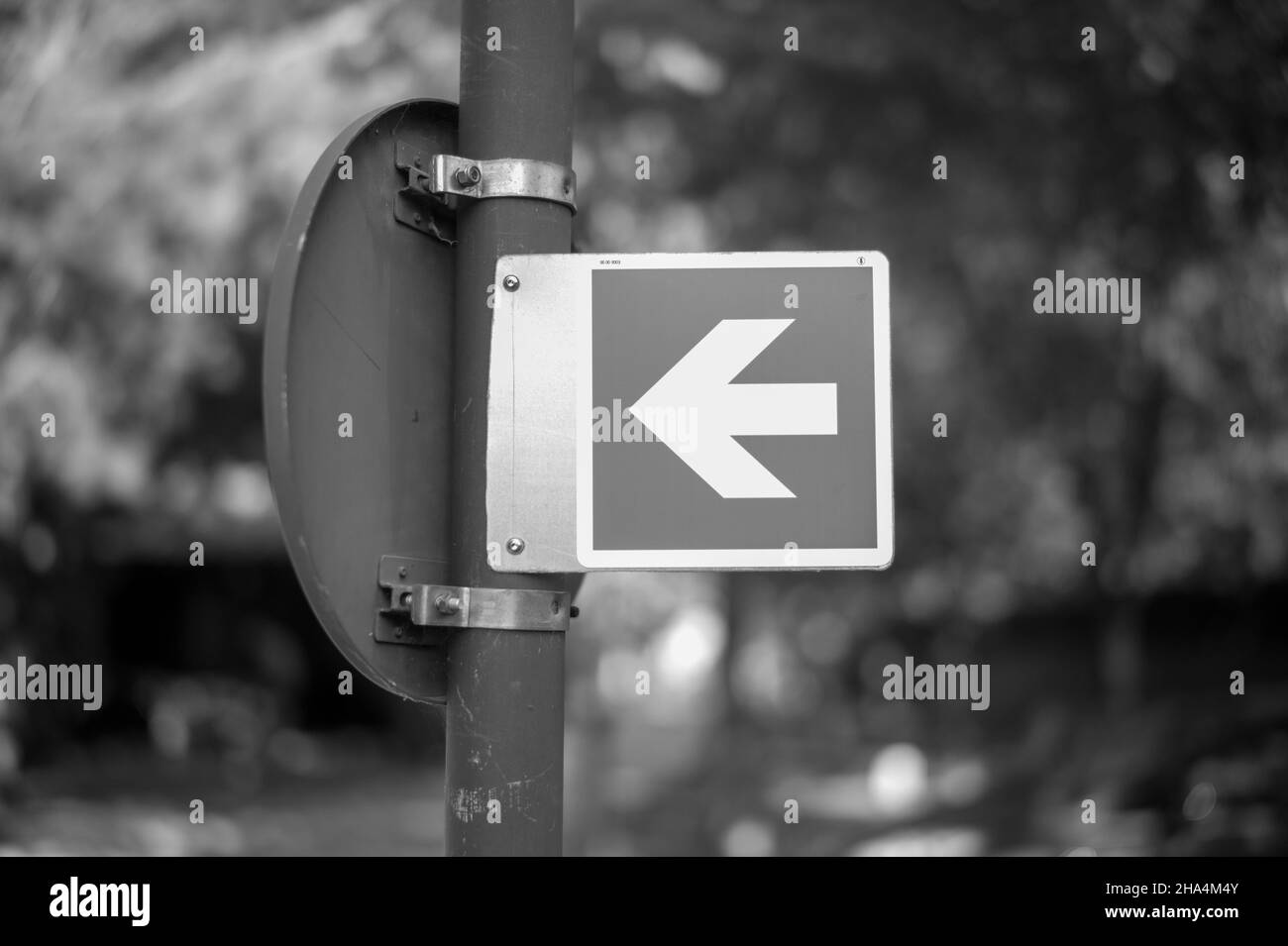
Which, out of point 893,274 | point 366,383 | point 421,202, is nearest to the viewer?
point 366,383

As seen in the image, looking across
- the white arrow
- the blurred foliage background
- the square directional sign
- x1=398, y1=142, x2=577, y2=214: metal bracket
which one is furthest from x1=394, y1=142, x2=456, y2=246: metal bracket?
the blurred foliage background

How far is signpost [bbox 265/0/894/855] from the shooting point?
73.4 inches

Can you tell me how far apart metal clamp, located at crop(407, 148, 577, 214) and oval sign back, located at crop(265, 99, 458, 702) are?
0.04m

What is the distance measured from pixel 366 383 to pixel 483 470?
0.21 m

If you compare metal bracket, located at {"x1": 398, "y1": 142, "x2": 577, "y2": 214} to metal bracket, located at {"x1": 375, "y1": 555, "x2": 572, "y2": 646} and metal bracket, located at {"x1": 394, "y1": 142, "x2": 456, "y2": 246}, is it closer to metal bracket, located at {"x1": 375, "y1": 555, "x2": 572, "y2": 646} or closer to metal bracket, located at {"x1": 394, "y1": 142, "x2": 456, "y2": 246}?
metal bracket, located at {"x1": 394, "y1": 142, "x2": 456, "y2": 246}

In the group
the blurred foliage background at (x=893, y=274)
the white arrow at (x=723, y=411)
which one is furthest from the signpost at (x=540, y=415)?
the blurred foliage background at (x=893, y=274)

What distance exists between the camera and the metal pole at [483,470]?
1.86 m

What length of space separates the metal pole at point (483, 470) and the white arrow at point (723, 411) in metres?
0.26

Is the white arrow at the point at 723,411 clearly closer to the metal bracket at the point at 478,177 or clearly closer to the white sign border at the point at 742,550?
the white sign border at the point at 742,550

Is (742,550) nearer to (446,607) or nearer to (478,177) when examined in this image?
(446,607)

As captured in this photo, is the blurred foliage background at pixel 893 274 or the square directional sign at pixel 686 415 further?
the blurred foliage background at pixel 893 274

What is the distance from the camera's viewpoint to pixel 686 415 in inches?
75.1

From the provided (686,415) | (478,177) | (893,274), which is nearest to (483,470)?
(686,415)
